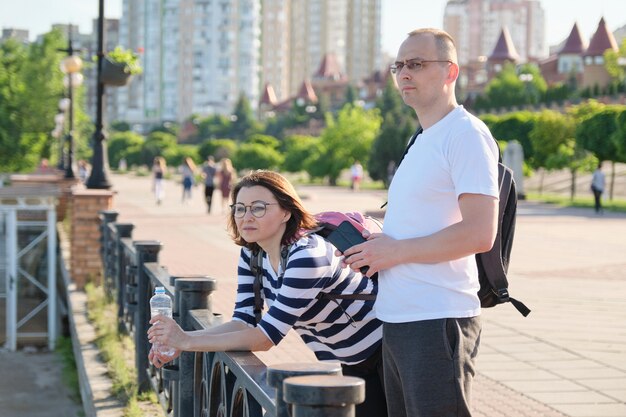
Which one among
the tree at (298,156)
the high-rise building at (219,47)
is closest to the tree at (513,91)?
the tree at (298,156)

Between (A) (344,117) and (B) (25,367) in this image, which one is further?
(A) (344,117)

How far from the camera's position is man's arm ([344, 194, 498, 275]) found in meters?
2.87

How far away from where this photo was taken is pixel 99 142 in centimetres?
1448

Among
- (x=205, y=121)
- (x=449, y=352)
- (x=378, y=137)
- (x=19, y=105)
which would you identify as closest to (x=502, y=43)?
(x=205, y=121)

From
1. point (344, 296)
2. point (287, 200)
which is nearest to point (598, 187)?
point (287, 200)

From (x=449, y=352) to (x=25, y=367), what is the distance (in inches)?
375

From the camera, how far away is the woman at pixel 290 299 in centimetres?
336

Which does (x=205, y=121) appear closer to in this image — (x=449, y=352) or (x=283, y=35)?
(x=283, y=35)

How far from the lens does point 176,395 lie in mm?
4328

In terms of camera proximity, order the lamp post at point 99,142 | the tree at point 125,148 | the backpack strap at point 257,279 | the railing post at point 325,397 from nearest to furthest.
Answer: the railing post at point 325,397 → the backpack strap at point 257,279 → the lamp post at point 99,142 → the tree at point 125,148

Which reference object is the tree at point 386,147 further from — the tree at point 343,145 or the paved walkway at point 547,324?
the paved walkway at point 547,324

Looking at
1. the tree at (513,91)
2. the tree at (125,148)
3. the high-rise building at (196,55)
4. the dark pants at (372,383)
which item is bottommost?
the tree at (125,148)

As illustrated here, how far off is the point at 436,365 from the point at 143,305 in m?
3.42

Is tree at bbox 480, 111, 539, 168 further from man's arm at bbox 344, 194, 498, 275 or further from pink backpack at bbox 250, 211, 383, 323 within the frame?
man's arm at bbox 344, 194, 498, 275
